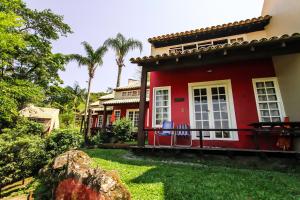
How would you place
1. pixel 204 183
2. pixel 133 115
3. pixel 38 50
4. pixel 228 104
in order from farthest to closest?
pixel 133 115
pixel 38 50
pixel 228 104
pixel 204 183

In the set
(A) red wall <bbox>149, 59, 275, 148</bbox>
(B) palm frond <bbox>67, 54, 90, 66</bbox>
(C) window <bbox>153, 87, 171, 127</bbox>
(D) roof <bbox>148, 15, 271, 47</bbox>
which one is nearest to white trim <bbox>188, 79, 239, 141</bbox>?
(A) red wall <bbox>149, 59, 275, 148</bbox>

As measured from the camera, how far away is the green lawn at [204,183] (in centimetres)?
288

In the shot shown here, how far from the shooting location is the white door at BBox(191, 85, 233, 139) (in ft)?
20.9

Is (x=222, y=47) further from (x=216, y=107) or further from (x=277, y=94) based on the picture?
(x=277, y=94)

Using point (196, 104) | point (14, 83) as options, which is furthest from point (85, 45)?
point (196, 104)

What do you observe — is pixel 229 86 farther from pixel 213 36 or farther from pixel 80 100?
pixel 80 100

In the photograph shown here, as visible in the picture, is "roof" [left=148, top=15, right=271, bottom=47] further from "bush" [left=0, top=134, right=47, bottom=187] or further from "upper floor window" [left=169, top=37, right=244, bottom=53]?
"bush" [left=0, top=134, right=47, bottom=187]

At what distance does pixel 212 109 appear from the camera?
663 centimetres

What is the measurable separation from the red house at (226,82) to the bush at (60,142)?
3.68 metres

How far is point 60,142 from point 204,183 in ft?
21.2

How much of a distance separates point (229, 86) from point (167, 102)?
259 centimetres

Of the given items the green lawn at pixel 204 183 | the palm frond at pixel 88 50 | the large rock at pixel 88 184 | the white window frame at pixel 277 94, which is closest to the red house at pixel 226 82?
the white window frame at pixel 277 94

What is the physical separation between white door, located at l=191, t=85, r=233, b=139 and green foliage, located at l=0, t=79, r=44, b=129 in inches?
375

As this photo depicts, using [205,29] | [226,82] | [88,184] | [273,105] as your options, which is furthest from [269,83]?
[88,184]
